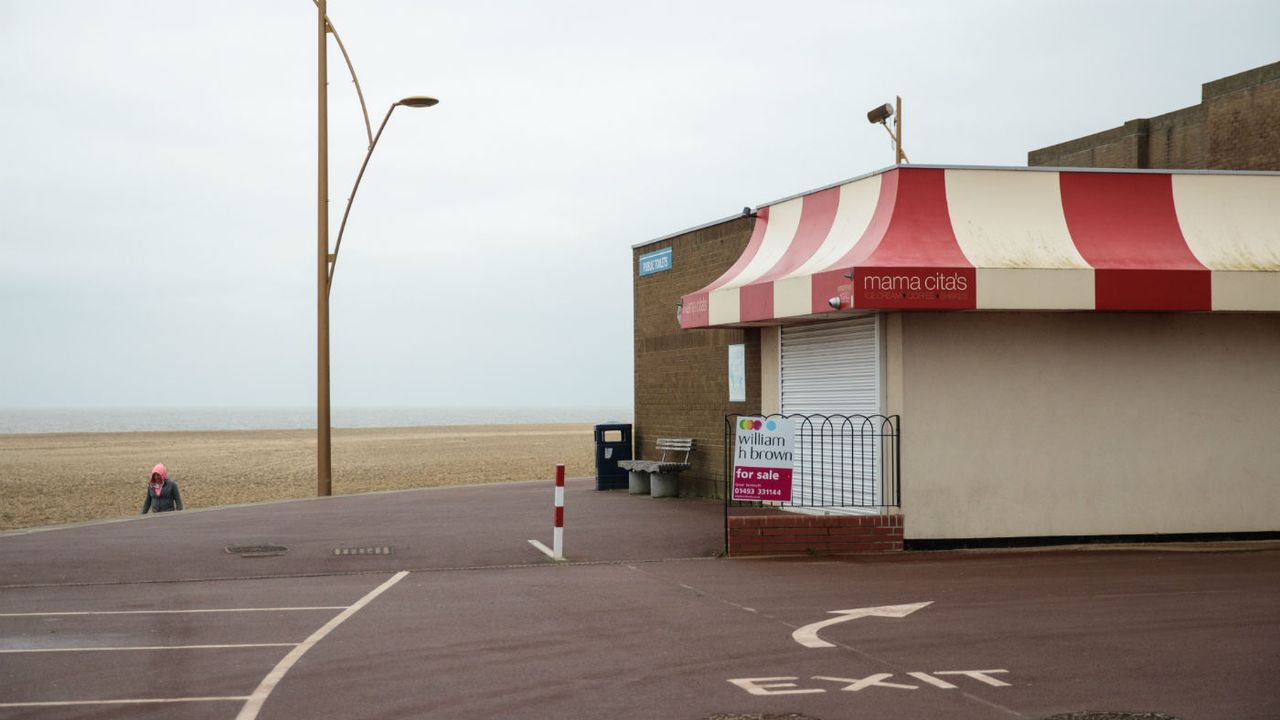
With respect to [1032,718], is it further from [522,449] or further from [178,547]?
[522,449]

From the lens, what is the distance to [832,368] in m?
16.5

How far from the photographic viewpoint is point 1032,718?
6.79 meters

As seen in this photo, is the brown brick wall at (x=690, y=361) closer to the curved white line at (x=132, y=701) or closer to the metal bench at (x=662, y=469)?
the metal bench at (x=662, y=469)

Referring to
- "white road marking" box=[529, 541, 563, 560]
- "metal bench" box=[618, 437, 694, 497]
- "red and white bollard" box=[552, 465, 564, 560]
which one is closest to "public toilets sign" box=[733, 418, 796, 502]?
"red and white bollard" box=[552, 465, 564, 560]

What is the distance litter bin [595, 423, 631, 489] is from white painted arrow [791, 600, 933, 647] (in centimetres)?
1372

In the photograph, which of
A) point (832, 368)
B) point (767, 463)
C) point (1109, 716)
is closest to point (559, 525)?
point (767, 463)

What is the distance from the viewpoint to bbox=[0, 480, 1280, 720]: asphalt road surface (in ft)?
24.1

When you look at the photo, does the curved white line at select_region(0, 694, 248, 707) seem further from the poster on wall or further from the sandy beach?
the sandy beach

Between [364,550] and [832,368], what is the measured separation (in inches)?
245

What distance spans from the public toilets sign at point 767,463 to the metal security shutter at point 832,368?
4.28ft

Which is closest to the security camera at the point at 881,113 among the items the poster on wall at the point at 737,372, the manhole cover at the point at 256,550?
the poster on wall at the point at 737,372

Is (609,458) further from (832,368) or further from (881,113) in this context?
(832,368)

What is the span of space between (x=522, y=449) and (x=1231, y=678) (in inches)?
1856

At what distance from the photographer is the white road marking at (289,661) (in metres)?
7.17
